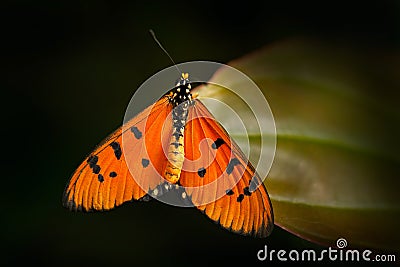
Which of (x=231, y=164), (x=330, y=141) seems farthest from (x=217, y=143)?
(x=330, y=141)

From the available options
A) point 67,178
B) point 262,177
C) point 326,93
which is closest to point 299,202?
point 262,177

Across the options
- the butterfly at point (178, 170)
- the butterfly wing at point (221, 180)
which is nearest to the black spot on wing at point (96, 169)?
the butterfly at point (178, 170)

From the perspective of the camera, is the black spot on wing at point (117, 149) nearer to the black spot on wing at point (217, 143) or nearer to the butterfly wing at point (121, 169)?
the butterfly wing at point (121, 169)

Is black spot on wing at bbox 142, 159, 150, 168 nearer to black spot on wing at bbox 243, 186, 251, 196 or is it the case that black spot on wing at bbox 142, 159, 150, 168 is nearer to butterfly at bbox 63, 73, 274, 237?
butterfly at bbox 63, 73, 274, 237

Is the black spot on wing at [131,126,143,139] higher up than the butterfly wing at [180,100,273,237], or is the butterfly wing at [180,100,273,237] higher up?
the black spot on wing at [131,126,143,139]

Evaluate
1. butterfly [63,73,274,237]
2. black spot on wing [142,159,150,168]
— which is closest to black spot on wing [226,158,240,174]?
butterfly [63,73,274,237]

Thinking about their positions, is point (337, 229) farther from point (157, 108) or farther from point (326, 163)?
point (157, 108)

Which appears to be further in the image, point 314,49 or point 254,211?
point 314,49
